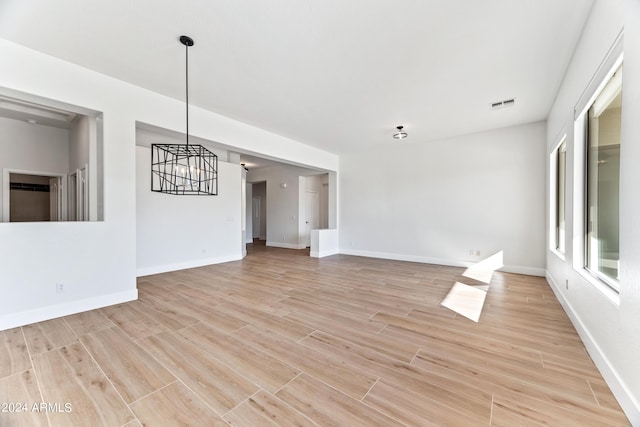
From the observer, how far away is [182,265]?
544 centimetres

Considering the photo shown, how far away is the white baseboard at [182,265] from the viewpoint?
4.89 meters

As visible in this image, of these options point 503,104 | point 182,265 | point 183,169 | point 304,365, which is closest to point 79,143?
point 183,169

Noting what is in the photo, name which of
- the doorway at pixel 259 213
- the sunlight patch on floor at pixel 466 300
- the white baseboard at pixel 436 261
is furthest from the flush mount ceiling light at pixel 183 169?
the doorway at pixel 259 213

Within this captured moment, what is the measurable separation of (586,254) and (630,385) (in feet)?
5.14

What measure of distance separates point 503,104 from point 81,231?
19.9 feet

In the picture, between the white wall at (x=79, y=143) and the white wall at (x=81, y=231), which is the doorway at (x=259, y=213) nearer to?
the white wall at (x=79, y=143)

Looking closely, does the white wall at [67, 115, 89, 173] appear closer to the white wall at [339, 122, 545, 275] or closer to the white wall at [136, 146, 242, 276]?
the white wall at [136, 146, 242, 276]

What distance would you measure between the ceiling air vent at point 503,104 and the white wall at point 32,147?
798 centimetres

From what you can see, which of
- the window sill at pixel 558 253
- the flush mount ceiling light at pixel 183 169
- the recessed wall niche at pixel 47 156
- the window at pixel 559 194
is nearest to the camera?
the flush mount ceiling light at pixel 183 169

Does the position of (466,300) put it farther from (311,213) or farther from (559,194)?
(311,213)

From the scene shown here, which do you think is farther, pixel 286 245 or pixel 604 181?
pixel 286 245

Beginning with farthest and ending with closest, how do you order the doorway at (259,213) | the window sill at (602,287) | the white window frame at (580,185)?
1. the doorway at (259,213)
2. the white window frame at (580,185)
3. the window sill at (602,287)

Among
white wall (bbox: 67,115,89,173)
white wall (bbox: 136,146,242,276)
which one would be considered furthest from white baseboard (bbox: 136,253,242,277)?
white wall (bbox: 67,115,89,173)

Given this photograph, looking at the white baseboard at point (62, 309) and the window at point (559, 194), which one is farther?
the window at point (559, 194)
